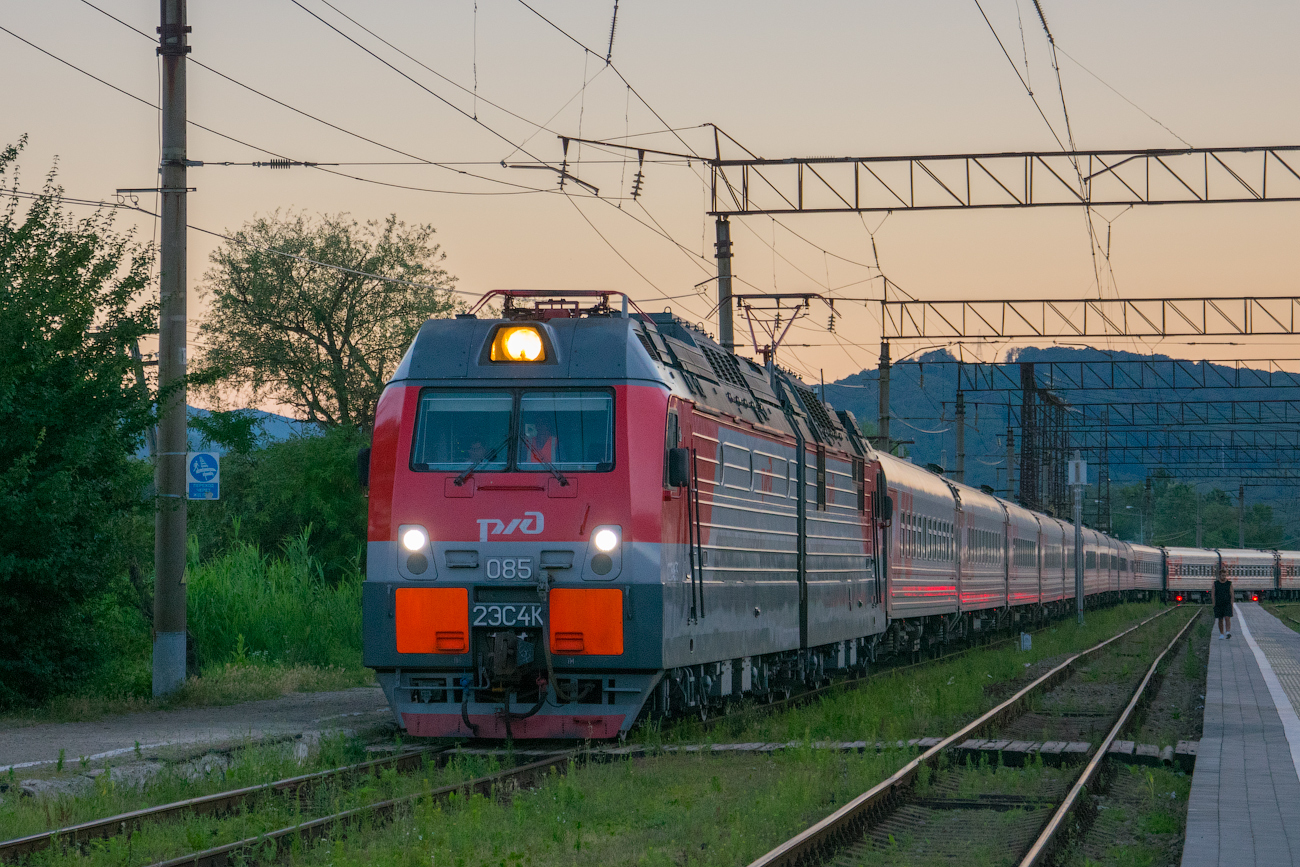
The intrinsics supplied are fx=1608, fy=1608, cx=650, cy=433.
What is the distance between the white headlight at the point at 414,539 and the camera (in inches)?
522

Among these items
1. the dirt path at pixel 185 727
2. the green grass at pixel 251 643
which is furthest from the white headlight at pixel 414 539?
the green grass at pixel 251 643

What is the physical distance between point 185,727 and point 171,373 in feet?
13.1

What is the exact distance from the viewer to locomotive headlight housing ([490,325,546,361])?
13.7 metres

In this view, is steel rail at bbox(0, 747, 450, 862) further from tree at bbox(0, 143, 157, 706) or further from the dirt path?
tree at bbox(0, 143, 157, 706)

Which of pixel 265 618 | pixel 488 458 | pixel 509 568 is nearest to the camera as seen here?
pixel 509 568

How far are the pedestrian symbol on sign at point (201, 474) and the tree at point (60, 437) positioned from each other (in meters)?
0.53

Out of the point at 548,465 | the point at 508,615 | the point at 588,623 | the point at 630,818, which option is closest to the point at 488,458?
the point at 548,465

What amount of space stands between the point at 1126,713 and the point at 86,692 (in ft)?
36.1

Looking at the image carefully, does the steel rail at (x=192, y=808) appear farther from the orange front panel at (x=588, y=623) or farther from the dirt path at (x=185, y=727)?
the orange front panel at (x=588, y=623)

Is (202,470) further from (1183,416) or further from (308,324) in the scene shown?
(1183,416)

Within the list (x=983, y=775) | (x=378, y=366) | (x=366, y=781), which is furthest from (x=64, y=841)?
(x=378, y=366)

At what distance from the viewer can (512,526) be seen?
13156mm

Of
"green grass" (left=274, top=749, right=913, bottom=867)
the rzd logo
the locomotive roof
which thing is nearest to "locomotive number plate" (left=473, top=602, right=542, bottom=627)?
the rzd logo

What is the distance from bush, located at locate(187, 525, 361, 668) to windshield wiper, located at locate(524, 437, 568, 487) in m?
8.69
